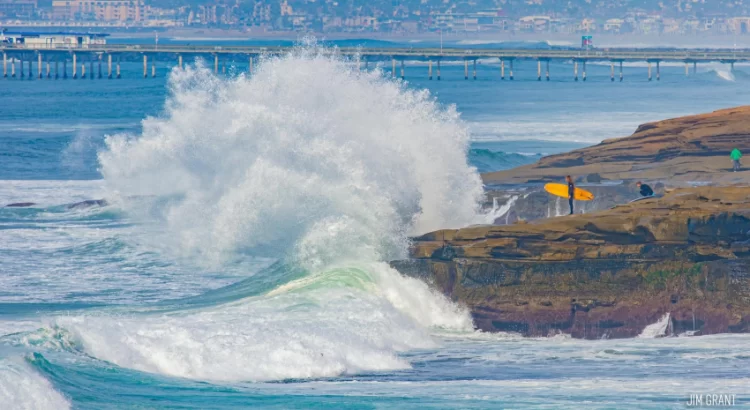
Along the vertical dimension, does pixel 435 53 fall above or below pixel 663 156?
below

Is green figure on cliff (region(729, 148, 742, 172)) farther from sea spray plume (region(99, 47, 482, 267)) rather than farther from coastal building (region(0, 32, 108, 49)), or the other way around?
coastal building (region(0, 32, 108, 49))

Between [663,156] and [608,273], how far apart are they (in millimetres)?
12536

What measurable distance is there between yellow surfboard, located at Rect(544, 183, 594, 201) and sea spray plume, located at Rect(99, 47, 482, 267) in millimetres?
1408

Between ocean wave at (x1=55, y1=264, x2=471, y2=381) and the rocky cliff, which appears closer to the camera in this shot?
ocean wave at (x1=55, y1=264, x2=471, y2=381)

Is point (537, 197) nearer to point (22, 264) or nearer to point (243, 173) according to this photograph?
point (243, 173)

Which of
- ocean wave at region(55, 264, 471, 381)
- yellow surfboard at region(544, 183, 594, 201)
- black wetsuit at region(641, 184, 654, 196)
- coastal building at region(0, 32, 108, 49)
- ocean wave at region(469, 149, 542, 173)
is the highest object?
black wetsuit at region(641, 184, 654, 196)

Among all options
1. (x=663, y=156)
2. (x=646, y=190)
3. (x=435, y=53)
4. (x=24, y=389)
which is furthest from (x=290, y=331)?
(x=435, y=53)

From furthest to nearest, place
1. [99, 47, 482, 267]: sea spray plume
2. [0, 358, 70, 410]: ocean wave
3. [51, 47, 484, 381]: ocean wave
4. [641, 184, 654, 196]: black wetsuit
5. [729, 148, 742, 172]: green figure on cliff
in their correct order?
[729, 148, 742, 172]: green figure on cliff → [641, 184, 654, 196]: black wetsuit → [99, 47, 482, 267]: sea spray plume → [51, 47, 484, 381]: ocean wave → [0, 358, 70, 410]: ocean wave

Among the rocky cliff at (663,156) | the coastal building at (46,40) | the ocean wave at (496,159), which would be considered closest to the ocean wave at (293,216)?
the rocky cliff at (663,156)

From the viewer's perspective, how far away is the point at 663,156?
31.2 meters

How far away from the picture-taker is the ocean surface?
50.2 feet

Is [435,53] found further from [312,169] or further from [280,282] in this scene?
[280,282]

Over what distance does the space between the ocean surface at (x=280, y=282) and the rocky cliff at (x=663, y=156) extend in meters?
3.30

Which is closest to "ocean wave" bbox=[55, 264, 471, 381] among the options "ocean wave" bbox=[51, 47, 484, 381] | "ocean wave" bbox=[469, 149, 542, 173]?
"ocean wave" bbox=[51, 47, 484, 381]
